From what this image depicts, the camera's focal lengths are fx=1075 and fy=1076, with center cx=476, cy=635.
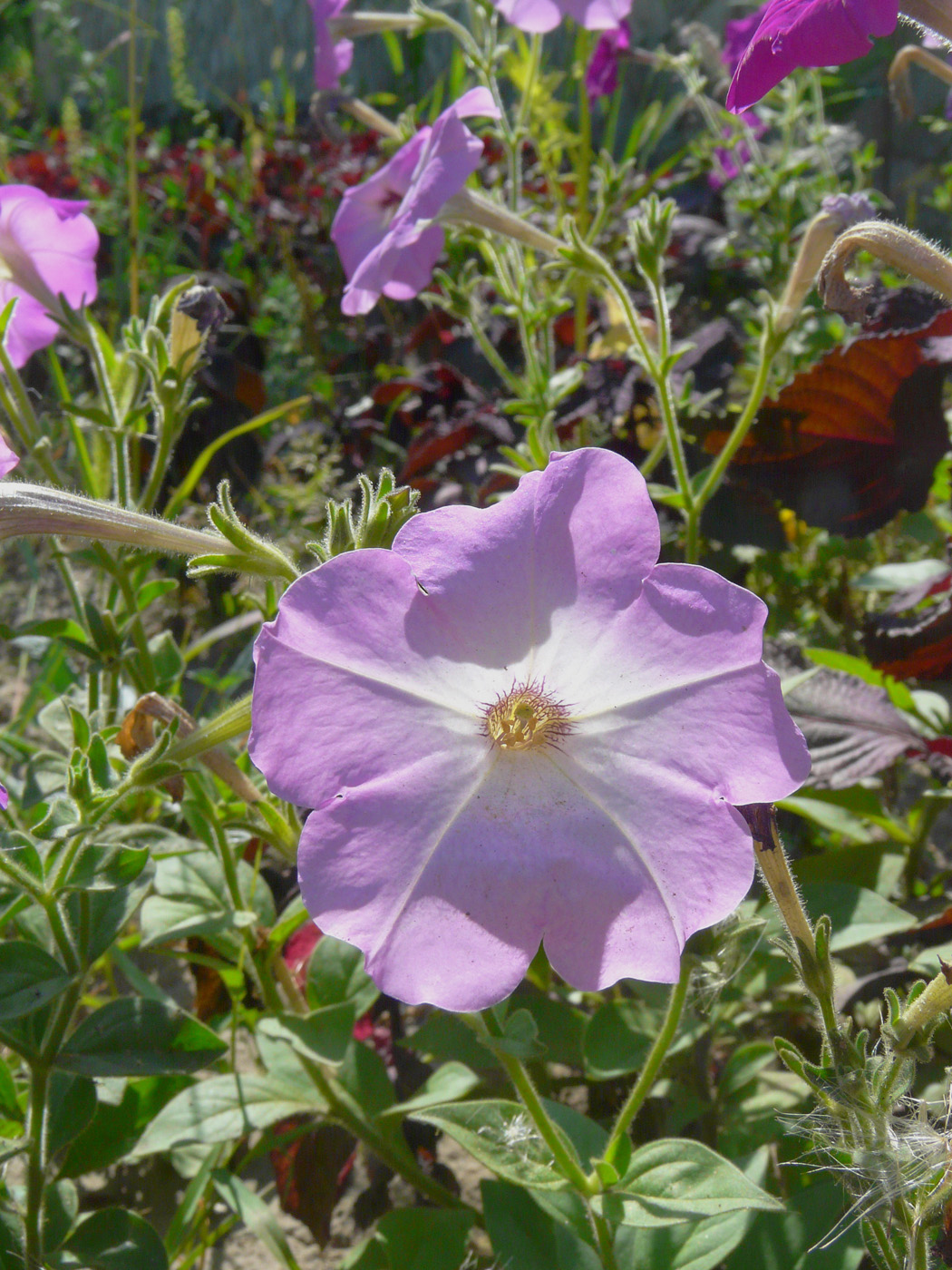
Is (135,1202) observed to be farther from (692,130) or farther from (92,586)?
(692,130)

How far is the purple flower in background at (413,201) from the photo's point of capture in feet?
3.99

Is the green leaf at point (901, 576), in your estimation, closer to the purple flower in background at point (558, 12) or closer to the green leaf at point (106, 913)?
the purple flower in background at point (558, 12)

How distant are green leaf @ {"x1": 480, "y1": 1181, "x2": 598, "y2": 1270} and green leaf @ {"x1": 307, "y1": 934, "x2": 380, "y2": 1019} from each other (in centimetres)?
30

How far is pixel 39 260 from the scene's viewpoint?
A: 4.42 feet

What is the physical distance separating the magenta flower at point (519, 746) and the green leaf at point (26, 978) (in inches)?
16.8

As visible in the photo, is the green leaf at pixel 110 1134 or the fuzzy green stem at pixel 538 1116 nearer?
the fuzzy green stem at pixel 538 1116

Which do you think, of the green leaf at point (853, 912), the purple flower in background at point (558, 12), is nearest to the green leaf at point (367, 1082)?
the green leaf at point (853, 912)

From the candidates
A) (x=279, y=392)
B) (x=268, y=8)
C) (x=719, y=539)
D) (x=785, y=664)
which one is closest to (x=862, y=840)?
(x=785, y=664)

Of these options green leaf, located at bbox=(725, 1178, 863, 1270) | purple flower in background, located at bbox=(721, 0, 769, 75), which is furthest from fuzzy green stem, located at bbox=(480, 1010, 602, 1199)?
purple flower in background, located at bbox=(721, 0, 769, 75)

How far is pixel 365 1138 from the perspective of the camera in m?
1.29

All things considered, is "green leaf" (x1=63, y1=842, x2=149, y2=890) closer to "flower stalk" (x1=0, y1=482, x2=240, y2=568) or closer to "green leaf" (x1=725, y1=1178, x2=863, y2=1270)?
"flower stalk" (x1=0, y1=482, x2=240, y2=568)

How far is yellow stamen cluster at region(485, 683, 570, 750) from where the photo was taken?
0.80m

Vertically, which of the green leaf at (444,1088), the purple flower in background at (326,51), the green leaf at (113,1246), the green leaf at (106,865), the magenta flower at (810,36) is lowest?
the green leaf at (113,1246)

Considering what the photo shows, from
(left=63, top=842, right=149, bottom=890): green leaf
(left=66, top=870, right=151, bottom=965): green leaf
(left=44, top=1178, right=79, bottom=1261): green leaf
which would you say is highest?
(left=63, top=842, right=149, bottom=890): green leaf
